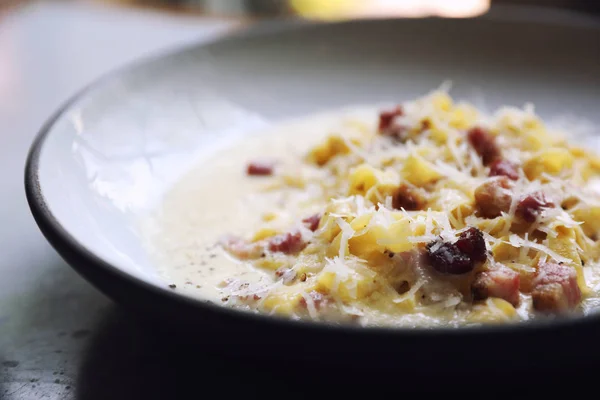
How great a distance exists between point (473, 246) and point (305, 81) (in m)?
1.67

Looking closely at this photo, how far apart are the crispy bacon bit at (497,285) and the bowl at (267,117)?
44 centimetres

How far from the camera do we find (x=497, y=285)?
5.26 ft

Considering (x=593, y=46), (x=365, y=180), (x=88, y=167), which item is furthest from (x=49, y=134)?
(x=593, y=46)

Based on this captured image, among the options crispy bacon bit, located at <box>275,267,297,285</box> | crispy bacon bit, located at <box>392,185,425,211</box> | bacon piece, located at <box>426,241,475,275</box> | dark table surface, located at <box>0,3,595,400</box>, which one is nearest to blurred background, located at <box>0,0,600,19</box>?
crispy bacon bit, located at <box>392,185,425,211</box>

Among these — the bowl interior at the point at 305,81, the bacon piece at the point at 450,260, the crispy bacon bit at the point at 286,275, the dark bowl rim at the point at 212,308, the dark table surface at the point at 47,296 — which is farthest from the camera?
the bowl interior at the point at 305,81

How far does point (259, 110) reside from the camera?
3.00m

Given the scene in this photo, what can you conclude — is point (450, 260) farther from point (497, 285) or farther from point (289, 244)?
point (289, 244)

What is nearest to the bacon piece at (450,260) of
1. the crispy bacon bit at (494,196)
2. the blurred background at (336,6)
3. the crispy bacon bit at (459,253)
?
the crispy bacon bit at (459,253)

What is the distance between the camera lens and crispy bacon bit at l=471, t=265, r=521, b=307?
1604 millimetres

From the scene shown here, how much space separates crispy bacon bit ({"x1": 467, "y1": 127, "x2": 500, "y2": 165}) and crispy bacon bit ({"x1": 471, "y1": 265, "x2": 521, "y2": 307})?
2.14 ft

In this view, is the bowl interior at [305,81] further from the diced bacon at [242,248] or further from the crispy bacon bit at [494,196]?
the crispy bacon bit at [494,196]

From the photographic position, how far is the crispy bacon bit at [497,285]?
5.26 feet

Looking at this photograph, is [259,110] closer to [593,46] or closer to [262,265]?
[262,265]

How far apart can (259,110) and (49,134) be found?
43.5 inches
